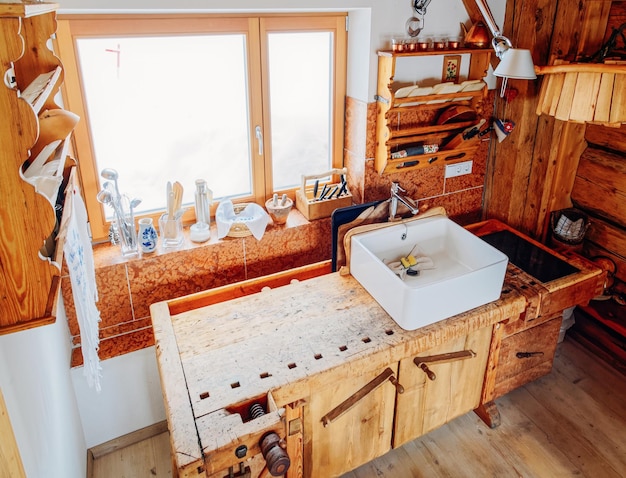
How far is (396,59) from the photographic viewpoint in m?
2.32

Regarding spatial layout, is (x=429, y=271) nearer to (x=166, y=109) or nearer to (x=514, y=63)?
(x=514, y=63)

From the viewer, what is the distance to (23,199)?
961 mm

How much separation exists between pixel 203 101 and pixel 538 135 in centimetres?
173

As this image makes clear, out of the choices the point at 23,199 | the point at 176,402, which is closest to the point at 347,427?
the point at 176,402

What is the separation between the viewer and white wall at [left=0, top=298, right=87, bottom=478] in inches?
49.7

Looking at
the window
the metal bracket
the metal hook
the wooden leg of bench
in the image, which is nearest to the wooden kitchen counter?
the wooden leg of bench

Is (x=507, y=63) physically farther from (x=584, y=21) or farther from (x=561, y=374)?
(x=561, y=374)

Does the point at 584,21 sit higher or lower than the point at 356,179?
higher

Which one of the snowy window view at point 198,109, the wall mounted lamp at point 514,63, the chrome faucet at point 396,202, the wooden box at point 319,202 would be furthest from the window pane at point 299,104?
the wall mounted lamp at point 514,63

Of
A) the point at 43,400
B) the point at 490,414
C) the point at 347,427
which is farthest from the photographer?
the point at 490,414

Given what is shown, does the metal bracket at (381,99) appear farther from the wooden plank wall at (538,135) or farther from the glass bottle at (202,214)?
the glass bottle at (202,214)

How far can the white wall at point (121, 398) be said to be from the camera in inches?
88.2

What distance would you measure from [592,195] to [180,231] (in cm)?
219

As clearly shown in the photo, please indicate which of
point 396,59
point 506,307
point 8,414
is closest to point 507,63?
point 396,59
